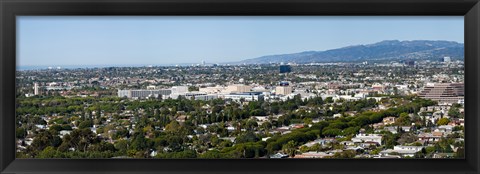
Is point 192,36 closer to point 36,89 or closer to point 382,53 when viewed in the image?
point 36,89

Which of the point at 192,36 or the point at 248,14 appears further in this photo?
the point at 192,36

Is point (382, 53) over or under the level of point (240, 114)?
over

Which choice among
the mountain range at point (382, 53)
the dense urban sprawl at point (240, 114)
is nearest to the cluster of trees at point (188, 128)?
the dense urban sprawl at point (240, 114)

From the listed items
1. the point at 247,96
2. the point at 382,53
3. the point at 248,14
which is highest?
the point at 248,14

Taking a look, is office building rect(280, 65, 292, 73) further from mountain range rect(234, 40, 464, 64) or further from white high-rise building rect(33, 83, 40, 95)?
white high-rise building rect(33, 83, 40, 95)

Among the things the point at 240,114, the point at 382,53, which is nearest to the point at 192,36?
the point at 240,114

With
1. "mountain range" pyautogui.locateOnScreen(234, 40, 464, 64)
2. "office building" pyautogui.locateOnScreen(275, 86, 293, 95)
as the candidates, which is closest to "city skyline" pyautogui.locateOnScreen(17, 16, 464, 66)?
"mountain range" pyautogui.locateOnScreen(234, 40, 464, 64)

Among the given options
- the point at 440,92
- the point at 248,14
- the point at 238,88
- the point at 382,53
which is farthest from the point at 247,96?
the point at 440,92
